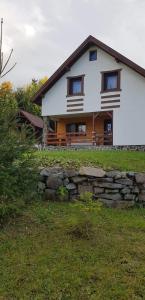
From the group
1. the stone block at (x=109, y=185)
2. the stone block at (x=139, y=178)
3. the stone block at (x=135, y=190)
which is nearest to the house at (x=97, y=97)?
the stone block at (x=139, y=178)

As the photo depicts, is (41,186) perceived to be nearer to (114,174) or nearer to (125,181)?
(114,174)

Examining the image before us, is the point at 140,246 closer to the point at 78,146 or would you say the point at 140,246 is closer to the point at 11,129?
the point at 11,129

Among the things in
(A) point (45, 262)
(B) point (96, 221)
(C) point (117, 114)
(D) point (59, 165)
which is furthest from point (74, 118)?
(A) point (45, 262)

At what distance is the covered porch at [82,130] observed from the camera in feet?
81.2

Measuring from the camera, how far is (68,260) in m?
6.36

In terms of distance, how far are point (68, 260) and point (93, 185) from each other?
3976 millimetres

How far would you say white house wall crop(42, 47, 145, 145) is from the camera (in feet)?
74.3

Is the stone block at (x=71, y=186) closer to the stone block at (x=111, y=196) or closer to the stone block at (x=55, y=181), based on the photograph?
the stone block at (x=55, y=181)

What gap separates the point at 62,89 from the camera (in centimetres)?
2528

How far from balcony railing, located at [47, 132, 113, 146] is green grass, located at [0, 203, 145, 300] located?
52.0 ft

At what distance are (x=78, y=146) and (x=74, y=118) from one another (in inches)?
144

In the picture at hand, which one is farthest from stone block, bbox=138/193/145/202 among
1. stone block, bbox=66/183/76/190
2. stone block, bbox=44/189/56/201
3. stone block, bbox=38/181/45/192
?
stone block, bbox=38/181/45/192

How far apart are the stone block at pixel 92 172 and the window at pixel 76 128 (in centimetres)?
1676

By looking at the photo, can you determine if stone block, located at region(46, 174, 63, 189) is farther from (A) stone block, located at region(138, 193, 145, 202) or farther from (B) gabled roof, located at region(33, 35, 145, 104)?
(B) gabled roof, located at region(33, 35, 145, 104)
